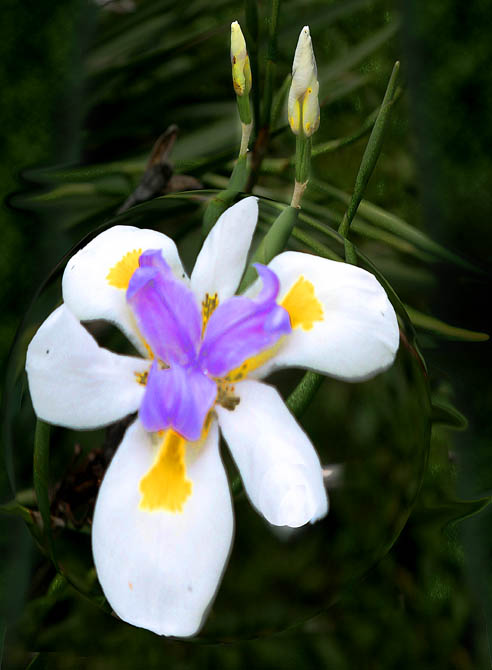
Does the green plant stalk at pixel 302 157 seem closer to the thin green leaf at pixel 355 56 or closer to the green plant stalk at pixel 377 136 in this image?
the green plant stalk at pixel 377 136

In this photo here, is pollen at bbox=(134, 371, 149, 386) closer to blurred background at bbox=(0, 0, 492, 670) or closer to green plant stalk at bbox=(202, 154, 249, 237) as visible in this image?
green plant stalk at bbox=(202, 154, 249, 237)

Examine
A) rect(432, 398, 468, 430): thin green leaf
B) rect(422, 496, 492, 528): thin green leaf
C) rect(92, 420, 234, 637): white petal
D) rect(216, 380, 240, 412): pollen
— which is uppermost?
rect(216, 380, 240, 412): pollen

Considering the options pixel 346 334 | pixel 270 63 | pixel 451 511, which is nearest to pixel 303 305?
pixel 346 334

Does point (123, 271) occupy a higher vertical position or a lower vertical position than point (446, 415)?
higher

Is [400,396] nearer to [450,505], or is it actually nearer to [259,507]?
[259,507]

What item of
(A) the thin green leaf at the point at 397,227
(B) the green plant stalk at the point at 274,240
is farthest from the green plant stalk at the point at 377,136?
(A) the thin green leaf at the point at 397,227

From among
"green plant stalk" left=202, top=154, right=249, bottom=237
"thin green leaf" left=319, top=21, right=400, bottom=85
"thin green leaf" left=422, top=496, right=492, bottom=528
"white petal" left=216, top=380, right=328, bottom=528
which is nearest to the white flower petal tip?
"white petal" left=216, top=380, right=328, bottom=528

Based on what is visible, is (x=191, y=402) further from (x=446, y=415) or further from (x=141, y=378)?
(x=446, y=415)

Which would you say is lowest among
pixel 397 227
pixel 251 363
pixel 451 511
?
pixel 451 511

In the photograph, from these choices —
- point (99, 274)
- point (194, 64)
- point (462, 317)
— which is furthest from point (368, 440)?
point (194, 64)
